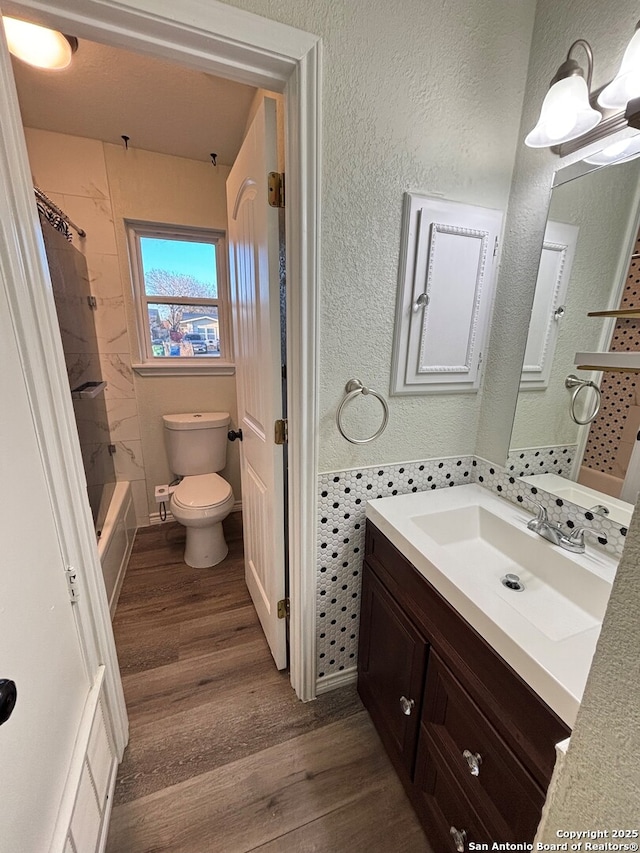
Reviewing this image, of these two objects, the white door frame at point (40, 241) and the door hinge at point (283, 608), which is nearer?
the white door frame at point (40, 241)

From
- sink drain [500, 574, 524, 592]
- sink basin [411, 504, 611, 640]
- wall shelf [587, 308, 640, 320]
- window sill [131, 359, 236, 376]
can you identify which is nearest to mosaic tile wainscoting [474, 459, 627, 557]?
sink basin [411, 504, 611, 640]

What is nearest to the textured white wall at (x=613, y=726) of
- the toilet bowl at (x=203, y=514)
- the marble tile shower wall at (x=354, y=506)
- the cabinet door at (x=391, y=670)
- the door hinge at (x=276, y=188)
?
the cabinet door at (x=391, y=670)

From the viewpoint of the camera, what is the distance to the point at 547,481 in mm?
1100

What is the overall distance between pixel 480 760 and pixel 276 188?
1550mm

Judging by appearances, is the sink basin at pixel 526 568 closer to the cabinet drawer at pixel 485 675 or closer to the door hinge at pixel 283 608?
the cabinet drawer at pixel 485 675

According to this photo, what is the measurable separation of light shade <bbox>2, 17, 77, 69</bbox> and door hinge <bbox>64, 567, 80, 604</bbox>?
1636 millimetres

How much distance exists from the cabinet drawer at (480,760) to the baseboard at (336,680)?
1.82 feet

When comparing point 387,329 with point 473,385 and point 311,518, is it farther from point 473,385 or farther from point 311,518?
point 311,518

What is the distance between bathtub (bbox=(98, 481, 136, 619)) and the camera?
5.71 ft

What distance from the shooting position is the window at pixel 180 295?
2.25 m

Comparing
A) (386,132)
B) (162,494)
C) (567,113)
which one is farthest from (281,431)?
(162,494)

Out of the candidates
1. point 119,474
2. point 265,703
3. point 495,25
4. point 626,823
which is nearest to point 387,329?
point 495,25

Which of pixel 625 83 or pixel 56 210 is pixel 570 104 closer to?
pixel 625 83

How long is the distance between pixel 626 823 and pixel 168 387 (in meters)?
2.53
